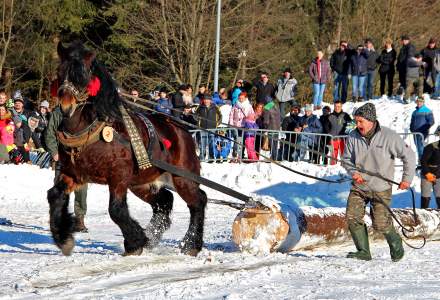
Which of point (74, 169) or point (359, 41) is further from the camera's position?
point (359, 41)

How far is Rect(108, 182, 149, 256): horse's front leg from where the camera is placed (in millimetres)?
10172

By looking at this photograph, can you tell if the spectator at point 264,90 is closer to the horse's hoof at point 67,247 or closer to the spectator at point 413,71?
the spectator at point 413,71

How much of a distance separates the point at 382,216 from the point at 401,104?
621 inches

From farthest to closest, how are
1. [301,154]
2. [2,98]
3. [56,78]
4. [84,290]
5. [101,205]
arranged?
[301,154] < [2,98] < [101,205] < [56,78] < [84,290]

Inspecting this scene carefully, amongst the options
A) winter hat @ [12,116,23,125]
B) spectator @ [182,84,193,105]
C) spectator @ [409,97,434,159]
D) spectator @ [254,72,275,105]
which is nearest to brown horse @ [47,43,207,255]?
winter hat @ [12,116,23,125]

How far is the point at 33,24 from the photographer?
36.4m

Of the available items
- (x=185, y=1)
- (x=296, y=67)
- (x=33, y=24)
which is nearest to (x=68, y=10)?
(x=33, y=24)

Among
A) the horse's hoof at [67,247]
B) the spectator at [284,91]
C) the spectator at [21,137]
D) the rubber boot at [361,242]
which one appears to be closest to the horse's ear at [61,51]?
the horse's hoof at [67,247]

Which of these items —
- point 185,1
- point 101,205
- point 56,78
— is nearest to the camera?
point 56,78

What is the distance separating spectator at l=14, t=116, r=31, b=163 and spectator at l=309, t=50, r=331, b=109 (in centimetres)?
817

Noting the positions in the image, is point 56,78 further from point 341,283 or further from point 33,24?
point 33,24

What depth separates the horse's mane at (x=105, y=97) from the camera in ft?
32.8

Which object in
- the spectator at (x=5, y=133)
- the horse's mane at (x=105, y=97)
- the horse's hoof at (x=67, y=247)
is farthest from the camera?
the spectator at (x=5, y=133)

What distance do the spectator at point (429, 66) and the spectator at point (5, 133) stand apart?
1100 centimetres
